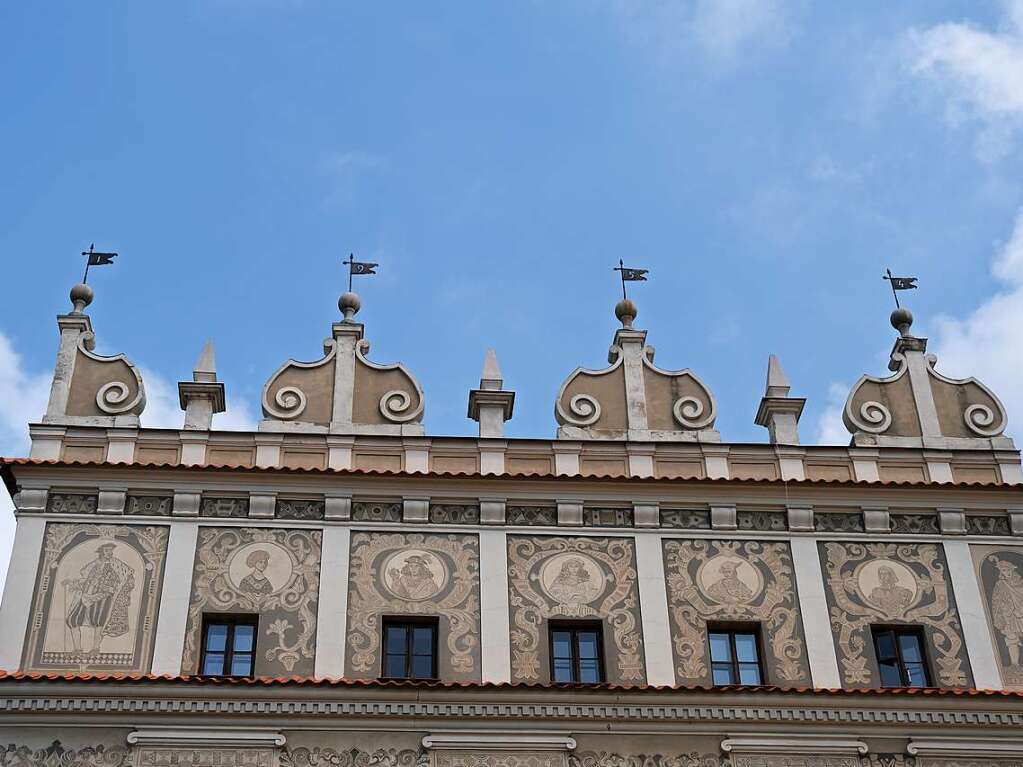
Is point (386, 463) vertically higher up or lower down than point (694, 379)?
lower down

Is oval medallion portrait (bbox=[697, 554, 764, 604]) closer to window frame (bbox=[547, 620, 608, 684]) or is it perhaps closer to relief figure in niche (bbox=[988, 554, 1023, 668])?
window frame (bbox=[547, 620, 608, 684])

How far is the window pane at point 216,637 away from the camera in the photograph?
14.3 metres

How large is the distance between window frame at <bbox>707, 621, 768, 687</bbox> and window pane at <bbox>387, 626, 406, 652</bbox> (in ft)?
9.75

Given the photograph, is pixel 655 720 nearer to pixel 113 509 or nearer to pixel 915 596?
pixel 915 596

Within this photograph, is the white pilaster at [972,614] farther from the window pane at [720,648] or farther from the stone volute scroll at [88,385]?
the stone volute scroll at [88,385]

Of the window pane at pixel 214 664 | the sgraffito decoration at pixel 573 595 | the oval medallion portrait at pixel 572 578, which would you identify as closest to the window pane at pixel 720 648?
the sgraffito decoration at pixel 573 595

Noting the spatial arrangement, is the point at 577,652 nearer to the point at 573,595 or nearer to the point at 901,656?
the point at 573,595

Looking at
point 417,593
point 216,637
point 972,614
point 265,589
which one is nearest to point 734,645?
point 972,614

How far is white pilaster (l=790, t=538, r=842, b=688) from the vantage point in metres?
14.5

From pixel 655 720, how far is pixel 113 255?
829 cm

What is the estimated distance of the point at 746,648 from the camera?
14750 mm

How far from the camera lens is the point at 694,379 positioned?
16.6 metres

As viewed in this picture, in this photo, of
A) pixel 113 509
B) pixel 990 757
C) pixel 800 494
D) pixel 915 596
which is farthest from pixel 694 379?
pixel 113 509

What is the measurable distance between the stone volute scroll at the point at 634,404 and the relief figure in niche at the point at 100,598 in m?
4.76
